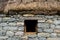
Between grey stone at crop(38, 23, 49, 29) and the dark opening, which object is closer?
grey stone at crop(38, 23, 49, 29)

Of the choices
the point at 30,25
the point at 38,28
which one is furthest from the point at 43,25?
the point at 30,25

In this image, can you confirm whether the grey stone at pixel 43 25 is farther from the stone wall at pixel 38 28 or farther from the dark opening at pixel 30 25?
the dark opening at pixel 30 25

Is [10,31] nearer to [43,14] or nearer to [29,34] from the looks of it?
[29,34]

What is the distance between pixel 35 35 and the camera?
11.3 feet

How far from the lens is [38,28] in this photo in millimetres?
3443

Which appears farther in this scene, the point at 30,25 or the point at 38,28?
the point at 30,25

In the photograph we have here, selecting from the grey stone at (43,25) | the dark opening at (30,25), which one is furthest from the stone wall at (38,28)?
the dark opening at (30,25)

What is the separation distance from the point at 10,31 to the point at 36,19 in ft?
2.29

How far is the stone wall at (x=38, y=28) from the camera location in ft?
11.3

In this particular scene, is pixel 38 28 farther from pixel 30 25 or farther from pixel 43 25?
pixel 30 25

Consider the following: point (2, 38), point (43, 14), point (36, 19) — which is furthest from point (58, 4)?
point (2, 38)

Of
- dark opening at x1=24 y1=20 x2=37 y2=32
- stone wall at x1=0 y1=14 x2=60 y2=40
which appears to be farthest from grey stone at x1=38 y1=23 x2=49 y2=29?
dark opening at x1=24 y1=20 x2=37 y2=32

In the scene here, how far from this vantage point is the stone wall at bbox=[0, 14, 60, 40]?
3.43 meters

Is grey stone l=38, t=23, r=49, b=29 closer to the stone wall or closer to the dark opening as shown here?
the stone wall
